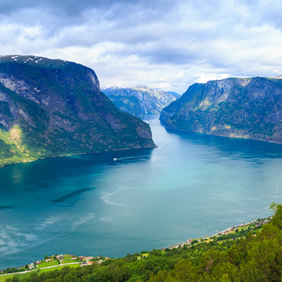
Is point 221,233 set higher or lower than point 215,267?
lower

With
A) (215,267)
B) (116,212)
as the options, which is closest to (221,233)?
(116,212)

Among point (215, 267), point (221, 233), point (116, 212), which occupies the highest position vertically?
point (215, 267)

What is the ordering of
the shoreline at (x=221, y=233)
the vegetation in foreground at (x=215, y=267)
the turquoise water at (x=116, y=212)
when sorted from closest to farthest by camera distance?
the vegetation in foreground at (x=215, y=267) → the shoreline at (x=221, y=233) → the turquoise water at (x=116, y=212)

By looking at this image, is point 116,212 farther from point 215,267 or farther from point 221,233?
point 215,267

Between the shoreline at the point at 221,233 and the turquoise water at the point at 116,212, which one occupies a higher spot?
the turquoise water at the point at 116,212

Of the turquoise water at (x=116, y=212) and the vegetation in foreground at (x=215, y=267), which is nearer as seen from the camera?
the vegetation in foreground at (x=215, y=267)

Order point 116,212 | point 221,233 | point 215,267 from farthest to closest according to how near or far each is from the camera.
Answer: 1. point 116,212
2. point 221,233
3. point 215,267

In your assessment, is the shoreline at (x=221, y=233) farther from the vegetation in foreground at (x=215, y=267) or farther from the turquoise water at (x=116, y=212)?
the vegetation in foreground at (x=215, y=267)

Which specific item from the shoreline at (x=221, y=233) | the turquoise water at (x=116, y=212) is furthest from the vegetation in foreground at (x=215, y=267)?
the turquoise water at (x=116, y=212)

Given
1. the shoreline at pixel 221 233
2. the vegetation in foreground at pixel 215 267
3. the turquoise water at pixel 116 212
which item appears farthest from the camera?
the turquoise water at pixel 116 212

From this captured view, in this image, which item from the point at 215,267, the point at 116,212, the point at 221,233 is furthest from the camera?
the point at 116,212

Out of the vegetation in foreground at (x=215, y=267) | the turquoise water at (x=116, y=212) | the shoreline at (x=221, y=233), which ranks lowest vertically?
the shoreline at (x=221, y=233)
